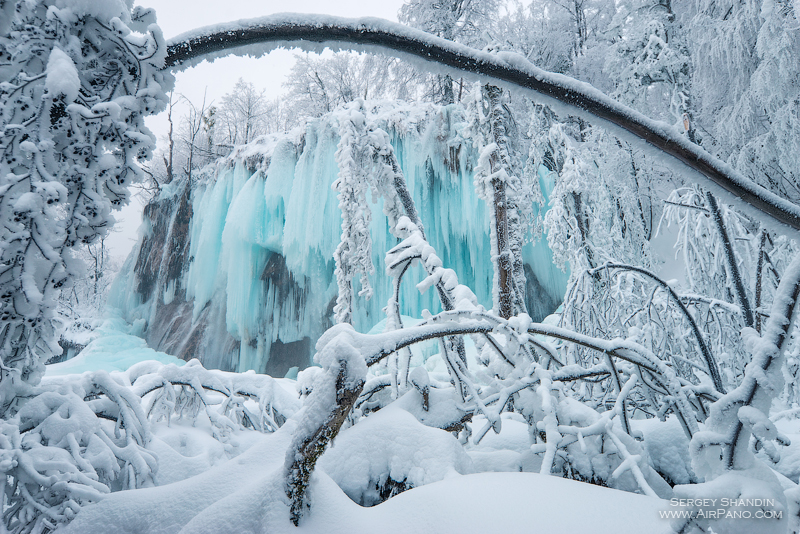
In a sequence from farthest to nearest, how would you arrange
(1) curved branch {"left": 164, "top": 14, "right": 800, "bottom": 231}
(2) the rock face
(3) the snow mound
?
(2) the rock face → (3) the snow mound → (1) curved branch {"left": 164, "top": 14, "right": 800, "bottom": 231}

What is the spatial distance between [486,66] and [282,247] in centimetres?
931

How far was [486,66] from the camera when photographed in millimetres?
465

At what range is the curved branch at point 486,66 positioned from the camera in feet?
1.49

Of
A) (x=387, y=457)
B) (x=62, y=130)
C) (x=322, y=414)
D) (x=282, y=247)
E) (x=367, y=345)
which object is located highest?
(x=282, y=247)

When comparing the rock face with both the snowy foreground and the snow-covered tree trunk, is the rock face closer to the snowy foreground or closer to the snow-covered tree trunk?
the snowy foreground

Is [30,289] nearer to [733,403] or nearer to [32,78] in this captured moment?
[32,78]

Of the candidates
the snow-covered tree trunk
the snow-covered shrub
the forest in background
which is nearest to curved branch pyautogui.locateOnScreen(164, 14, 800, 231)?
the forest in background

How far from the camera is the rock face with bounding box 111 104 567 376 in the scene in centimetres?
781

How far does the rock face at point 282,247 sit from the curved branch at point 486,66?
23.8 feet

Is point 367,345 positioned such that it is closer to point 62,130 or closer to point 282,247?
point 62,130

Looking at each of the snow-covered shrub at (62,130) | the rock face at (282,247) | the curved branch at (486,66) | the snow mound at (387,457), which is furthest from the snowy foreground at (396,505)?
the rock face at (282,247)

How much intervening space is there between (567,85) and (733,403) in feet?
1.59

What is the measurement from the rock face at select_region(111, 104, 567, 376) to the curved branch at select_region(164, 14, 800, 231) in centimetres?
727

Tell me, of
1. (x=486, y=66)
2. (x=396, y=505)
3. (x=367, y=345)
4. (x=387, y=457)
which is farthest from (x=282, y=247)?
(x=486, y=66)
